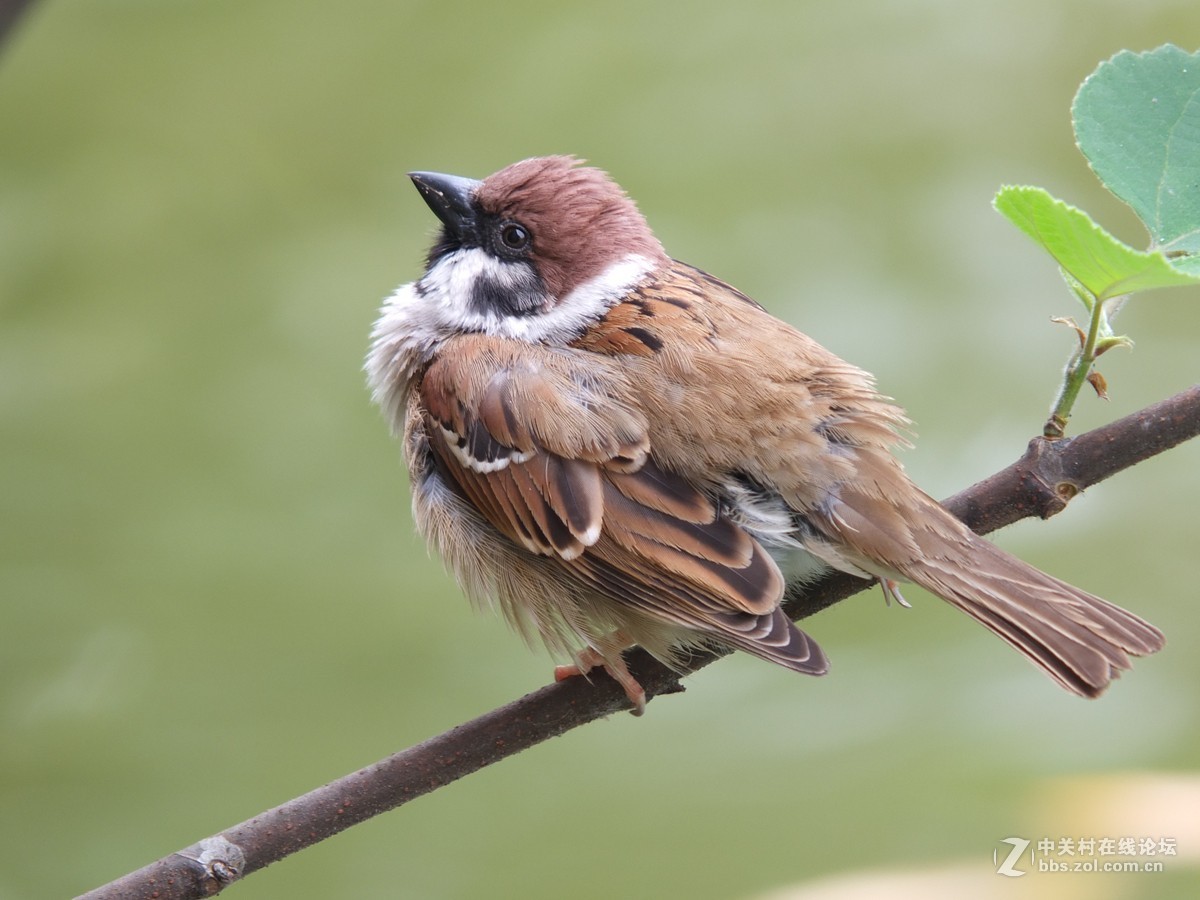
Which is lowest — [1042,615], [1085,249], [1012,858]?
[1012,858]

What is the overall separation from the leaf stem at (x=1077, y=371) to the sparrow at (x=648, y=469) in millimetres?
385

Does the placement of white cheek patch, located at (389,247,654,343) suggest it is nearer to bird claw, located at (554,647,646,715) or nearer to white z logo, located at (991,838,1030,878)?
bird claw, located at (554,647,646,715)

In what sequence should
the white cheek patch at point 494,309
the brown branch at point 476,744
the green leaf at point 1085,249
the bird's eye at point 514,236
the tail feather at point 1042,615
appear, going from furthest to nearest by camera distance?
the bird's eye at point 514,236 < the white cheek patch at point 494,309 < the tail feather at point 1042,615 < the brown branch at point 476,744 < the green leaf at point 1085,249

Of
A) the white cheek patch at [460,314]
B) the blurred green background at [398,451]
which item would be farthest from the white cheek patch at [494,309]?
the blurred green background at [398,451]

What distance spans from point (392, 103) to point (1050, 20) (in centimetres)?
262

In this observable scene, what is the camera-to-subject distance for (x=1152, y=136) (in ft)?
6.53

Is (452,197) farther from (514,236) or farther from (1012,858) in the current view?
(1012,858)

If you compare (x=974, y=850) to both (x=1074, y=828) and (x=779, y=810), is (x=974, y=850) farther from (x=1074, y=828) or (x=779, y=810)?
(x=779, y=810)

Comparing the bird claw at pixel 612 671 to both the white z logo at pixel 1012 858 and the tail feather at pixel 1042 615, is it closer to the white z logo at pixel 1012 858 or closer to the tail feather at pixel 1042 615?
the tail feather at pixel 1042 615

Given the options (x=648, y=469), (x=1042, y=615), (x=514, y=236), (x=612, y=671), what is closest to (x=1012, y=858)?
(x=1042, y=615)

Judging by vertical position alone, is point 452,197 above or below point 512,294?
above

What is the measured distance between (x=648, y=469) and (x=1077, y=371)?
0.90 meters

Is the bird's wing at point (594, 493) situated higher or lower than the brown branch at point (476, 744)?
higher

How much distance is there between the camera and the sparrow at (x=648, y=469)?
2.60 m
